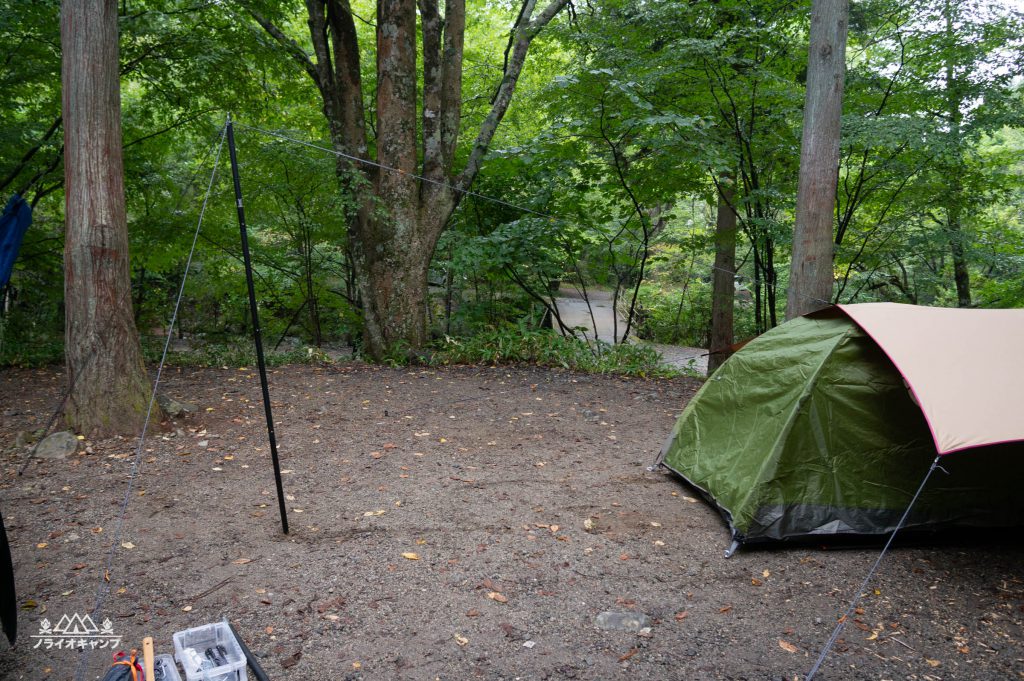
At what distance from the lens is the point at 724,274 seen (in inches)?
343

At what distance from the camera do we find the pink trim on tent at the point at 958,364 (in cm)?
278

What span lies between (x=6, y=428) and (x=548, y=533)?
4299 mm

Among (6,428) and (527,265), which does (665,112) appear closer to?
(527,265)

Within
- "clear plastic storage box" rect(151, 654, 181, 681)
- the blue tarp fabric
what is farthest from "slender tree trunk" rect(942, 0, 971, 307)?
the blue tarp fabric

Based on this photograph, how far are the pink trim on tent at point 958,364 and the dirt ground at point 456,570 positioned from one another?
0.95 m

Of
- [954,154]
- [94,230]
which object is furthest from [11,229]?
[954,154]

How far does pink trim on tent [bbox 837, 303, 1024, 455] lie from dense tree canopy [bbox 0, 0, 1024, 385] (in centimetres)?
301

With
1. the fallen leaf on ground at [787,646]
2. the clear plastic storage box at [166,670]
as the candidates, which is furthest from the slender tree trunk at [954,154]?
the clear plastic storage box at [166,670]

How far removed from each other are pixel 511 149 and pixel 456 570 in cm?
562

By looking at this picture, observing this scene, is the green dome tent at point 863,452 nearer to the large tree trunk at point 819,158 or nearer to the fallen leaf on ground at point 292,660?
the large tree trunk at point 819,158

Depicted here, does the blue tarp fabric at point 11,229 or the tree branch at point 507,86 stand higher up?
the tree branch at point 507,86

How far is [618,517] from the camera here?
3.98 m

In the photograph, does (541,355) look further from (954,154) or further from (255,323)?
(255,323)

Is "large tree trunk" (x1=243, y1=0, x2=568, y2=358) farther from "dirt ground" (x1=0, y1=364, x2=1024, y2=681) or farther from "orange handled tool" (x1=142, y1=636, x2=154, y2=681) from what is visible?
"orange handled tool" (x1=142, y1=636, x2=154, y2=681)
